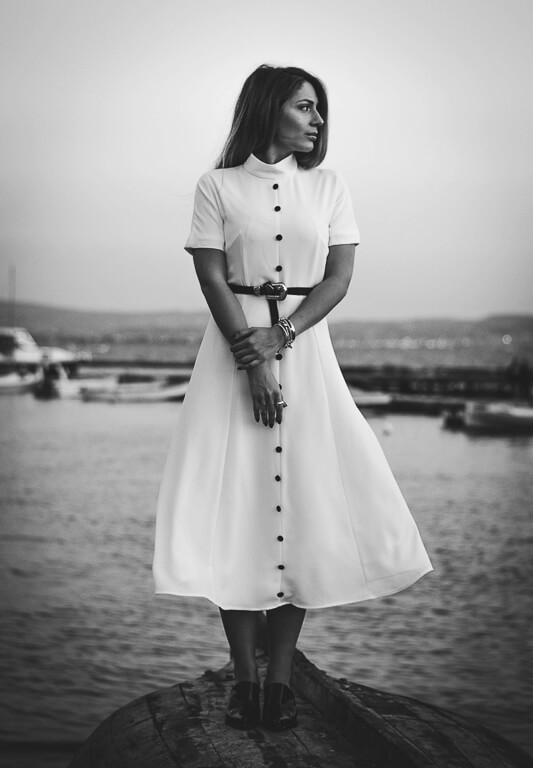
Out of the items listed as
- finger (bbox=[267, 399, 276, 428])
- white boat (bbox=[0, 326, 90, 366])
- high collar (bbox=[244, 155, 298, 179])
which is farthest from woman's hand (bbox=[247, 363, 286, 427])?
white boat (bbox=[0, 326, 90, 366])

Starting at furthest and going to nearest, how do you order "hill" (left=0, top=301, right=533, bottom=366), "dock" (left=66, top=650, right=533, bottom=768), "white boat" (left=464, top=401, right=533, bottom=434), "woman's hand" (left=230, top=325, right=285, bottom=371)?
"white boat" (left=464, top=401, right=533, bottom=434)
"hill" (left=0, top=301, right=533, bottom=366)
"woman's hand" (left=230, top=325, right=285, bottom=371)
"dock" (left=66, top=650, right=533, bottom=768)

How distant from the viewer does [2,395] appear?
8.94 metres

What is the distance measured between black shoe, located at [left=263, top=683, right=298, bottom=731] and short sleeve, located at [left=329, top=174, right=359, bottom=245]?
877 mm

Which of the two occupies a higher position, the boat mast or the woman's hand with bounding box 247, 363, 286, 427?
the boat mast

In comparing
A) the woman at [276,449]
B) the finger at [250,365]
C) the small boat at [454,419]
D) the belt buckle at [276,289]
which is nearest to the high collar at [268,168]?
the woman at [276,449]

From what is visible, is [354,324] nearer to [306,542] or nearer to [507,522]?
[507,522]

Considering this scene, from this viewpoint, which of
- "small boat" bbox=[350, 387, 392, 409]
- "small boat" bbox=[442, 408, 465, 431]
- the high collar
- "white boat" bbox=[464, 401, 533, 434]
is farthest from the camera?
"white boat" bbox=[464, 401, 533, 434]

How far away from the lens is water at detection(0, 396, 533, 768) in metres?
6.18

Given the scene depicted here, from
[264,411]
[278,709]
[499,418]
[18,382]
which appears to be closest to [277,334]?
[264,411]

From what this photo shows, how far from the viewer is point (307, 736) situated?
2.13 meters

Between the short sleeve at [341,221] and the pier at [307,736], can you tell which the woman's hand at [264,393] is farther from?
the pier at [307,736]

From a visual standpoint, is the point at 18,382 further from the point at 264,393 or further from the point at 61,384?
the point at 264,393

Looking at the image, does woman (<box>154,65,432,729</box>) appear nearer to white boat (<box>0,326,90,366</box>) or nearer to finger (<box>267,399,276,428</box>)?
finger (<box>267,399,276,428</box>)

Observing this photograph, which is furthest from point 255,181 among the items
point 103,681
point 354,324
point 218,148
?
point 354,324
